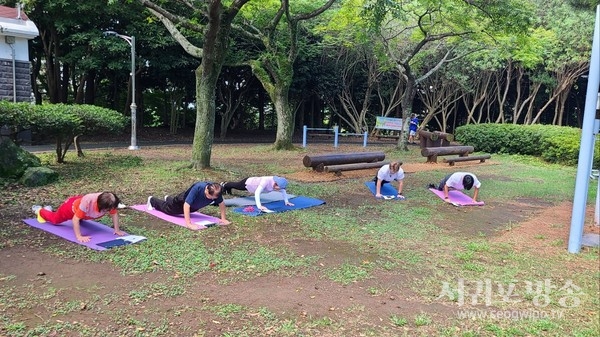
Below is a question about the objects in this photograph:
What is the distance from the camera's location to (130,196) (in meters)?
8.05

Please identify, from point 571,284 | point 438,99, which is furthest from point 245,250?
point 438,99

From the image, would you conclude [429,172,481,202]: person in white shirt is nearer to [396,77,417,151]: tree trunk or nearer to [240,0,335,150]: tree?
[240,0,335,150]: tree

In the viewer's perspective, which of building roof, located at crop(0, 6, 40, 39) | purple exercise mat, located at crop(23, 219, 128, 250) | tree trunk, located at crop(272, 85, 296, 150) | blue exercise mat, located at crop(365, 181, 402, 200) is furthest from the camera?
tree trunk, located at crop(272, 85, 296, 150)

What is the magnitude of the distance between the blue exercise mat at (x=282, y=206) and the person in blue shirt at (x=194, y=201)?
0.66m

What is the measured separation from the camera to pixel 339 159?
38.2ft

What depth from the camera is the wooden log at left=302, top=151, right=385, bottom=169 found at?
11281 mm

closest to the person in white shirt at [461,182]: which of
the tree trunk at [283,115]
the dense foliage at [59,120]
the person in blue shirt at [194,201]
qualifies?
the person in blue shirt at [194,201]

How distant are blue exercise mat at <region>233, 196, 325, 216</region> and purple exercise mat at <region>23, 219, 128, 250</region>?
82.4 inches

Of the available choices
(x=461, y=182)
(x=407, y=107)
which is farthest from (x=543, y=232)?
(x=407, y=107)

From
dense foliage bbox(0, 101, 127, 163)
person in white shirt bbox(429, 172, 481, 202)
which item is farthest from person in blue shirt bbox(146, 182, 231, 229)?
person in white shirt bbox(429, 172, 481, 202)

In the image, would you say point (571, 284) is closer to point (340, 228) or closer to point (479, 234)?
point (479, 234)

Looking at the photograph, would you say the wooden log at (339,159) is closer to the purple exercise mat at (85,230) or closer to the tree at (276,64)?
the tree at (276,64)

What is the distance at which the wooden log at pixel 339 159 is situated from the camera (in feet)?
37.0

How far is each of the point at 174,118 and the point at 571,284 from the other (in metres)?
20.8
